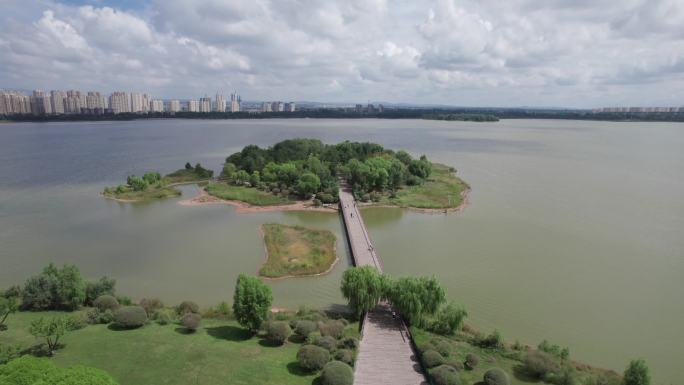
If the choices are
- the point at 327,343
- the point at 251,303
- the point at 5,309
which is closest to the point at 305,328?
the point at 327,343

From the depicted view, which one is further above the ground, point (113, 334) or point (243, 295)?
point (243, 295)

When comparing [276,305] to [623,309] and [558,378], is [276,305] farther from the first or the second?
[623,309]

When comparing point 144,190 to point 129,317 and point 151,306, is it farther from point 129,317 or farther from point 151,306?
point 129,317

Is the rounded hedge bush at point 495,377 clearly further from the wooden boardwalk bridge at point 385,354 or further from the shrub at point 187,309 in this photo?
the shrub at point 187,309

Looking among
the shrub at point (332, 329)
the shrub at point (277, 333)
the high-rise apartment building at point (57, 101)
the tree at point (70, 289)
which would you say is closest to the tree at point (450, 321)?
the shrub at point (332, 329)

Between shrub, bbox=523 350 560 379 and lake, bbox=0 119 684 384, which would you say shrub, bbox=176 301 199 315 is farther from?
shrub, bbox=523 350 560 379

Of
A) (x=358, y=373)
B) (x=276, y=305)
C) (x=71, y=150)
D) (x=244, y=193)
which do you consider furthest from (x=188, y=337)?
(x=71, y=150)
